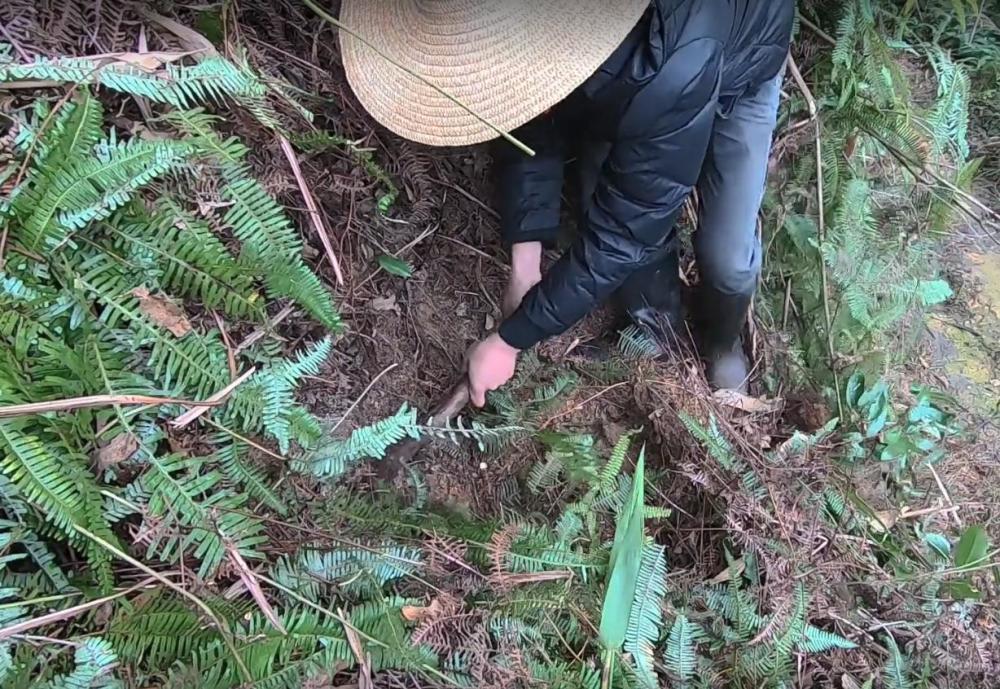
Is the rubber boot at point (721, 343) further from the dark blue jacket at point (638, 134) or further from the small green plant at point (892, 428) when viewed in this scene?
the dark blue jacket at point (638, 134)

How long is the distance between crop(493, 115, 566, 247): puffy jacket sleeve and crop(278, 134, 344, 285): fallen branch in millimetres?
498

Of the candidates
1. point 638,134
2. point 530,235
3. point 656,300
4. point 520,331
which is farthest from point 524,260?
point 638,134

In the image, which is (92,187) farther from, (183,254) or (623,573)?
(623,573)

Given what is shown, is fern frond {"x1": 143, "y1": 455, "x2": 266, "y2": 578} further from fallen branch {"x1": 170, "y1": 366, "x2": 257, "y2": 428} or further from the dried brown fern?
the dried brown fern

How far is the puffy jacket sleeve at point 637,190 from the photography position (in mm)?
1479

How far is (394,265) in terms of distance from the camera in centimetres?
188

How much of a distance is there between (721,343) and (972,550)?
839 millimetres

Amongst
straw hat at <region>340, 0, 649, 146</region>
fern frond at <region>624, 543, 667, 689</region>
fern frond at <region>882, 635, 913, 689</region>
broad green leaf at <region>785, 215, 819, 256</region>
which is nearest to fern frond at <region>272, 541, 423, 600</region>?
fern frond at <region>624, 543, 667, 689</region>

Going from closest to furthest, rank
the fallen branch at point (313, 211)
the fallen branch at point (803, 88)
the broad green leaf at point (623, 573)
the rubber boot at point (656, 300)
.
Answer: the broad green leaf at point (623, 573) < the fallen branch at point (313, 211) < the rubber boot at point (656, 300) < the fallen branch at point (803, 88)

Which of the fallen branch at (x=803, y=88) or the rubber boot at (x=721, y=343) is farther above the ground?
the fallen branch at (x=803, y=88)

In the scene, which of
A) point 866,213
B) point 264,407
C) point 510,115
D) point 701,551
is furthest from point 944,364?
point 264,407

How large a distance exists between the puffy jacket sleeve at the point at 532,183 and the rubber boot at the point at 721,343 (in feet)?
1.81

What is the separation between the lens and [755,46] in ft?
5.72

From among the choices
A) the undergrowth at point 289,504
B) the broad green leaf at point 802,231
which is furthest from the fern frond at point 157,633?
the broad green leaf at point 802,231
